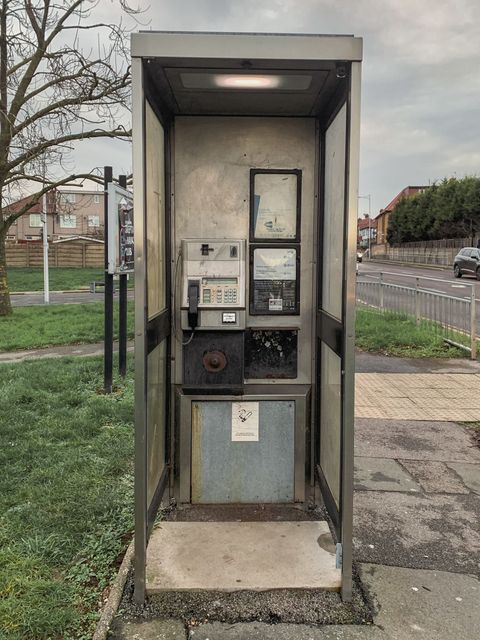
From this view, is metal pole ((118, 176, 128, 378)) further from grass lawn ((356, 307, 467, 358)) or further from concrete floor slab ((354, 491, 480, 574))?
grass lawn ((356, 307, 467, 358))

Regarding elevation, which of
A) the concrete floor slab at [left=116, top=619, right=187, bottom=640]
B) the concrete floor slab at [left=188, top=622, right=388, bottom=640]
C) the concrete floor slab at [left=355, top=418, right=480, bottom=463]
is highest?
the concrete floor slab at [left=355, top=418, right=480, bottom=463]

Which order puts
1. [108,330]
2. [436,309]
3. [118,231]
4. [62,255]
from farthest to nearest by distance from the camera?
[62,255], [436,309], [108,330], [118,231]

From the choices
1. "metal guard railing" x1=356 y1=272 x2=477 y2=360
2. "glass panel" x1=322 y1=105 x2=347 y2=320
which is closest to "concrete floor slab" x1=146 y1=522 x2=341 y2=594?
"glass panel" x1=322 y1=105 x2=347 y2=320

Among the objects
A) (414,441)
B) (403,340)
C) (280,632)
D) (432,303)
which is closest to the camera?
(280,632)

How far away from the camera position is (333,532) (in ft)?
10.8

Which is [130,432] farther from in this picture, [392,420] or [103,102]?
[103,102]

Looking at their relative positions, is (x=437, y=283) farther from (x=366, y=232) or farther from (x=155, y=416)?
(x=366, y=232)

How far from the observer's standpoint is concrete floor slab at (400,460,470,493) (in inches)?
159

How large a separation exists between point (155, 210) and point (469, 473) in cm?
305

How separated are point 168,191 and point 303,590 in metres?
2.40

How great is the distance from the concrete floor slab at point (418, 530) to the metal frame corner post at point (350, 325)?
0.44 m

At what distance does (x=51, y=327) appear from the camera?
1152 centimetres

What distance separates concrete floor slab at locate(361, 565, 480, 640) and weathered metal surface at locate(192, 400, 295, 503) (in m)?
0.86

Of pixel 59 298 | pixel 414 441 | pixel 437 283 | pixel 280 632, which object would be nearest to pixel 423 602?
pixel 280 632
